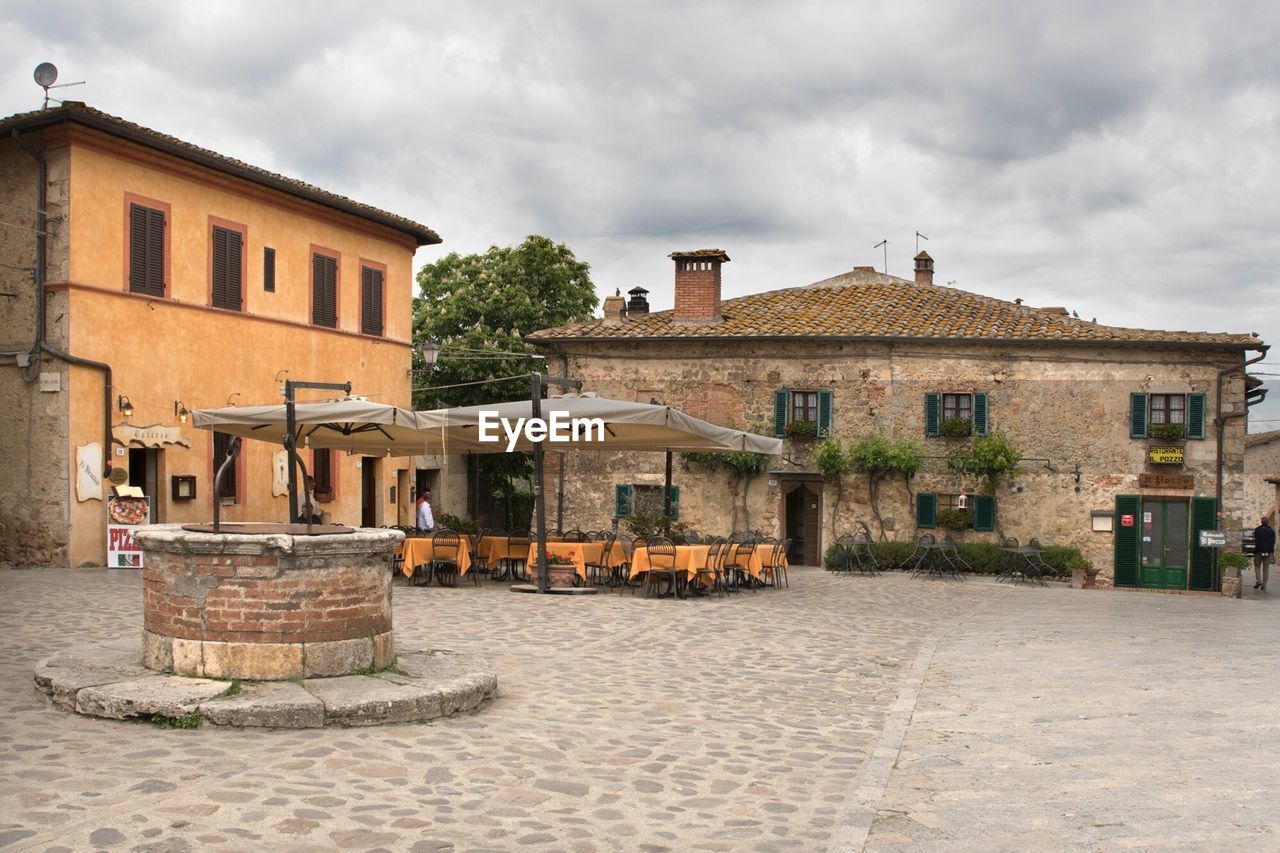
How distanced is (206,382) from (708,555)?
32.0 ft

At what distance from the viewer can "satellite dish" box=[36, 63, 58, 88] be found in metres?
17.5

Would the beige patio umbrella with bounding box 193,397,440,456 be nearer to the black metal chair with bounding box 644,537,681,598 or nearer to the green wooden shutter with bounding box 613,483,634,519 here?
the black metal chair with bounding box 644,537,681,598

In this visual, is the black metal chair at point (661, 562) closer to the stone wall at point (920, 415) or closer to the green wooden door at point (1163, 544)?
the stone wall at point (920, 415)

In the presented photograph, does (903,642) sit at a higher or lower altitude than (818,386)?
lower

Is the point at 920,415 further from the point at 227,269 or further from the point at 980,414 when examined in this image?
the point at 227,269

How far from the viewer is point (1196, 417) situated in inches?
888

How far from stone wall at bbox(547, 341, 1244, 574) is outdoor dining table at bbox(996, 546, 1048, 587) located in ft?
2.68

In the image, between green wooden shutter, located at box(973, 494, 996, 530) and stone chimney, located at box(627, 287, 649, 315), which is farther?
stone chimney, located at box(627, 287, 649, 315)

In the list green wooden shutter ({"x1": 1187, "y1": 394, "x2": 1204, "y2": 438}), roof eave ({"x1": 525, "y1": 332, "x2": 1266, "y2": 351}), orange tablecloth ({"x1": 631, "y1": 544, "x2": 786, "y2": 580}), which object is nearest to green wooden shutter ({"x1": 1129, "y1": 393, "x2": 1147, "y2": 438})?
green wooden shutter ({"x1": 1187, "y1": 394, "x2": 1204, "y2": 438})

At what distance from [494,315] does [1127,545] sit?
18.3 metres

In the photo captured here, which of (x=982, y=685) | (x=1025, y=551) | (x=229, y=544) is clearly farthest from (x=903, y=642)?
(x=1025, y=551)

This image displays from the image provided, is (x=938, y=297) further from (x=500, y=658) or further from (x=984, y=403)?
(x=500, y=658)

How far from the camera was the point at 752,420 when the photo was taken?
24562mm

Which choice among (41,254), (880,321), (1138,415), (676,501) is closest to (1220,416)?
(1138,415)
